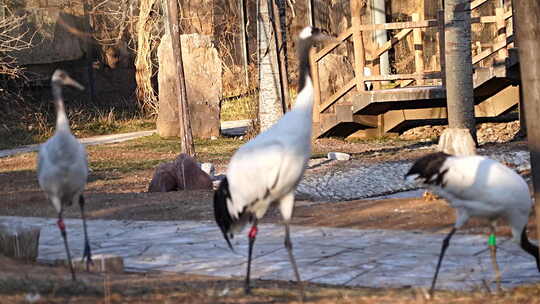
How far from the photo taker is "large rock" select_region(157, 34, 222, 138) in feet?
69.8

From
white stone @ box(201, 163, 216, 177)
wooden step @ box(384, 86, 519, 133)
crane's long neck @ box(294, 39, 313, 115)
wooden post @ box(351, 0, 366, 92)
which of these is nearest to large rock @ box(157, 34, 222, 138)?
wooden step @ box(384, 86, 519, 133)

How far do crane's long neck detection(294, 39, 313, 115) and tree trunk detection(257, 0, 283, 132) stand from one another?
970 cm

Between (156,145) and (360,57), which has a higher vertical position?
(360,57)

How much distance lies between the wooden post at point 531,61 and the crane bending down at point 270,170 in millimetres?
1624

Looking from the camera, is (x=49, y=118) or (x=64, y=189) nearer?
(x=64, y=189)

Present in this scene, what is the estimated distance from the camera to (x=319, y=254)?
8984 millimetres

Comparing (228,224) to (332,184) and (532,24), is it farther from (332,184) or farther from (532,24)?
(332,184)

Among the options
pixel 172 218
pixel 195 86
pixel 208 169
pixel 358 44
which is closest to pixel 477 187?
pixel 172 218

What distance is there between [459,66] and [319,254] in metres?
6.79

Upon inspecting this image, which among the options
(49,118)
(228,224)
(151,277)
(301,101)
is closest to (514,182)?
(301,101)

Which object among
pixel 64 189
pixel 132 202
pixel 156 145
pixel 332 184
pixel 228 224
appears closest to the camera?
pixel 228 224

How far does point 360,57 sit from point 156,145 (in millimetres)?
4910

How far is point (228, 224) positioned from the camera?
7754 millimetres

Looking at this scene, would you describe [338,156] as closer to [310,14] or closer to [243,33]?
[310,14]
